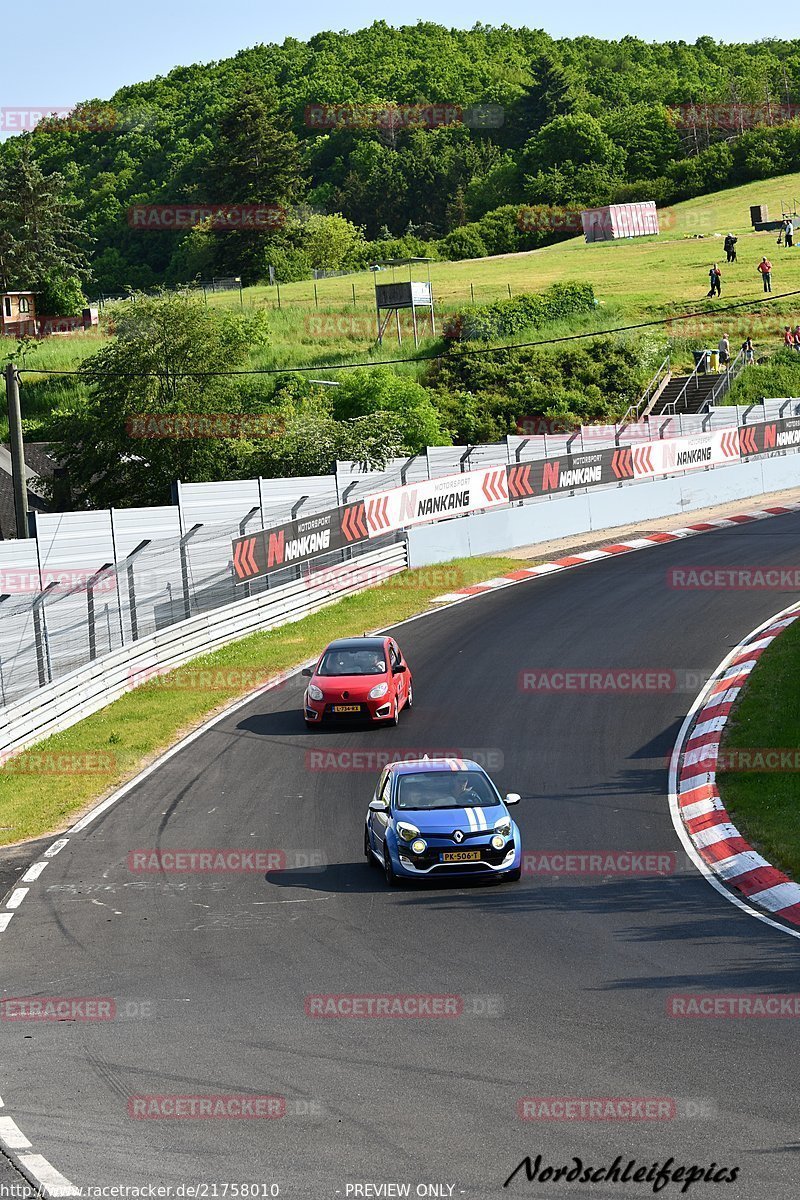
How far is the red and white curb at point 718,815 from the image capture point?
14.7m

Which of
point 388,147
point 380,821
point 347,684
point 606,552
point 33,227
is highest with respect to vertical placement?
point 388,147

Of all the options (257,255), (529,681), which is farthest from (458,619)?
(257,255)

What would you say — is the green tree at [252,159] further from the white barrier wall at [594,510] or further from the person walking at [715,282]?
the white barrier wall at [594,510]

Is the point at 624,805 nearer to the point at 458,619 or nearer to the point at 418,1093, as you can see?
the point at 418,1093

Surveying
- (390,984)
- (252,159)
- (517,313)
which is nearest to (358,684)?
(390,984)

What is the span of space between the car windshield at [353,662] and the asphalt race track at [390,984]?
3.96 feet

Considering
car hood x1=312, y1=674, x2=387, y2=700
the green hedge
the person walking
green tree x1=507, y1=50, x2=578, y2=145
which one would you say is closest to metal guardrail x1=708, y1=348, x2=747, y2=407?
the person walking

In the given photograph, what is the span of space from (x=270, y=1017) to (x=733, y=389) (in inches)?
2236

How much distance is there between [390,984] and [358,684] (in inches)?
458

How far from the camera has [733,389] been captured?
210ft

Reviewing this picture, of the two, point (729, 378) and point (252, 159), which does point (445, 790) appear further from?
point (252, 159)

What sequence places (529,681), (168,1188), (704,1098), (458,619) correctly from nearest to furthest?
(168,1188)
(704,1098)
(529,681)
(458,619)

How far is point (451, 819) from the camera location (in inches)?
623

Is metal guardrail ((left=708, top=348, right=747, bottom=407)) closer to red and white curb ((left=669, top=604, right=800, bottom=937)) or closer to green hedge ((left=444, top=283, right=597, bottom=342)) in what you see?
green hedge ((left=444, top=283, right=597, bottom=342))
